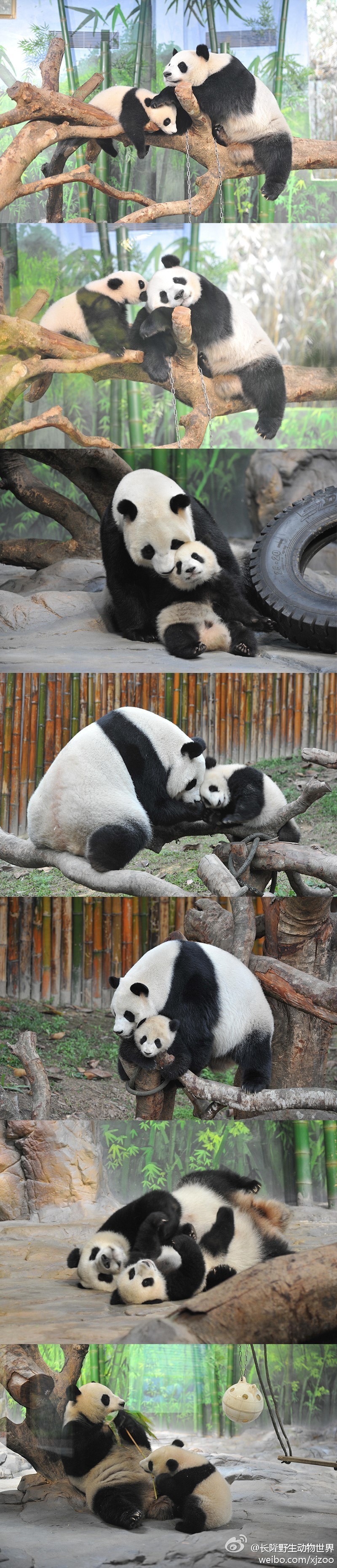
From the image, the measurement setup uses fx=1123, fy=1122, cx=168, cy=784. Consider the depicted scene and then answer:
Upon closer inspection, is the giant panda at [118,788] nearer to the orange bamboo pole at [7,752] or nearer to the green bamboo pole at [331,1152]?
the orange bamboo pole at [7,752]

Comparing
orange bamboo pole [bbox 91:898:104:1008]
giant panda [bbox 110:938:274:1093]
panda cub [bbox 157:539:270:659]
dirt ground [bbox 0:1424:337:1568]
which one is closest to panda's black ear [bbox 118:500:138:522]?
panda cub [bbox 157:539:270:659]

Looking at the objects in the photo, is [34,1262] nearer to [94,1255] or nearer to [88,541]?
[94,1255]

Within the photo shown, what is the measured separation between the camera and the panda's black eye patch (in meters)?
4.13

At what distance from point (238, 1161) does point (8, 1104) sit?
0.83 metres

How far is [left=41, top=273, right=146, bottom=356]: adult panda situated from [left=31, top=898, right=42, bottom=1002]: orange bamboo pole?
2.17 metres

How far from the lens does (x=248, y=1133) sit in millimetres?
3936

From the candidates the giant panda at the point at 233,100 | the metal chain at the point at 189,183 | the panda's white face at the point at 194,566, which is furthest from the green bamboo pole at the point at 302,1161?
the giant panda at the point at 233,100

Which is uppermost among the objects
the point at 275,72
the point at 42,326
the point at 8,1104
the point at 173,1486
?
the point at 275,72

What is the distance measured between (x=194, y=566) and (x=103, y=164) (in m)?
1.81

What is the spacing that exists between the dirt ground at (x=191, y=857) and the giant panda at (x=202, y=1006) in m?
0.30

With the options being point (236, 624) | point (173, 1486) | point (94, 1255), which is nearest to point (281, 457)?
point (236, 624)

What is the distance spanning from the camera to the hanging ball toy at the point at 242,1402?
3650 mm

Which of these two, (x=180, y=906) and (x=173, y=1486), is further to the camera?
(x=180, y=906)

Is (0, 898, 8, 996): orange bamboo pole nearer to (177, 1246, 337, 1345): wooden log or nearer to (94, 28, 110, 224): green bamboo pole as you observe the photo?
(177, 1246, 337, 1345): wooden log
